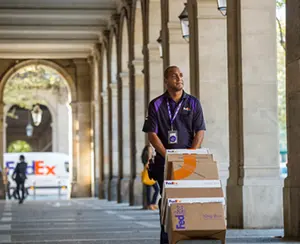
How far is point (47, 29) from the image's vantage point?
3089 cm

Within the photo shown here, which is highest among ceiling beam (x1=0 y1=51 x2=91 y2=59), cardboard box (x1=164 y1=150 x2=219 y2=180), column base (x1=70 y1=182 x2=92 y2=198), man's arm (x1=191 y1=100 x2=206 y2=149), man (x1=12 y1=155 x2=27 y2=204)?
ceiling beam (x1=0 y1=51 x2=91 y2=59)

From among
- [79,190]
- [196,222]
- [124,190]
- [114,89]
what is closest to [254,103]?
[196,222]

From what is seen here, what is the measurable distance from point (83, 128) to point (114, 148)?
29.4 feet

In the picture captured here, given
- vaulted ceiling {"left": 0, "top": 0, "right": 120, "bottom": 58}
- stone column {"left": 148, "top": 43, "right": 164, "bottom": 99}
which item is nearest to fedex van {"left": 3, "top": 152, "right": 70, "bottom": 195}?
vaulted ceiling {"left": 0, "top": 0, "right": 120, "bottom": 58}

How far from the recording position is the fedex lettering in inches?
275

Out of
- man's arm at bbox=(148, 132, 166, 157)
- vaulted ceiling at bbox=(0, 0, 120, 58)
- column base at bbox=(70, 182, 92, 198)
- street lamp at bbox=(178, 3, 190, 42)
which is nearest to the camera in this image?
man's arm at bbox=(148, 132, 166, 157)

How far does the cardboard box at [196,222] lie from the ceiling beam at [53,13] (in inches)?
826

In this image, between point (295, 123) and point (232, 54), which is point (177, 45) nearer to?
point (232, 54)

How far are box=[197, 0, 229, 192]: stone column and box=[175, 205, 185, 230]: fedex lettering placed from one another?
7.74 m

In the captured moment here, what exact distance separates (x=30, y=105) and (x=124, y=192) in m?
20.9

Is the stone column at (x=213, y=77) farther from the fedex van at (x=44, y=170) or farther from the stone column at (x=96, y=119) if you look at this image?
the fedex van at (x=44, y=170)

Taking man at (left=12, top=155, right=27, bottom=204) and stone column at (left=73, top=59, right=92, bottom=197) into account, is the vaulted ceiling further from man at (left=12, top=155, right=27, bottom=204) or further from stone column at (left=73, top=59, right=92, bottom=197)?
man at (left=12, top=155, right=27, bottom=204)

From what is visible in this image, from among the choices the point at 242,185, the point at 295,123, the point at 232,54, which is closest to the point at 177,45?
the point at 232,54

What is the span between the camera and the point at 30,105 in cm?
4738
